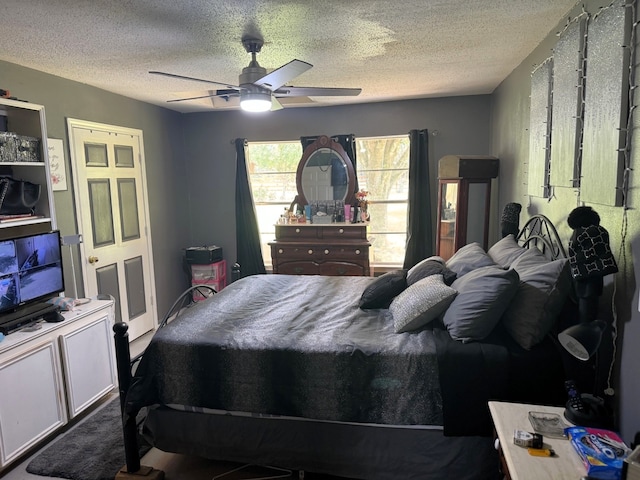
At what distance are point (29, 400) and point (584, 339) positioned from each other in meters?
2.84

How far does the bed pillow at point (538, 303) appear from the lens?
1.96 meters

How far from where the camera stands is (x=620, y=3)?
1.67 m

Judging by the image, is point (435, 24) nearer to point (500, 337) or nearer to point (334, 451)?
point (500, 337)

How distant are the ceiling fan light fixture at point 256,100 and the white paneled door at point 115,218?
1.84 metres

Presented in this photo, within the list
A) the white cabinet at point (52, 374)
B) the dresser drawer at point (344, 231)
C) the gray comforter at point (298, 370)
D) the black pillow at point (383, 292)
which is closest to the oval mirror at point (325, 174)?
the dresser drawer at point (344, 231)

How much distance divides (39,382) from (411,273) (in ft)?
7.76

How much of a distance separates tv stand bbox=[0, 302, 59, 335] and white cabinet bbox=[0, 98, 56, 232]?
1.76 ft

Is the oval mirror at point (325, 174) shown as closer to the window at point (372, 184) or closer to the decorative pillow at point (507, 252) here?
the window at point (372, 184)

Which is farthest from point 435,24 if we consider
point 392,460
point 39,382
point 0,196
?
point 39,382

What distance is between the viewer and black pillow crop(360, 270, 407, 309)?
2.72 metres

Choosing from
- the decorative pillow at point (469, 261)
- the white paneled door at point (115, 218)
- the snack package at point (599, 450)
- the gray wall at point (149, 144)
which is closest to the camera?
the snack package at point (599, 450)

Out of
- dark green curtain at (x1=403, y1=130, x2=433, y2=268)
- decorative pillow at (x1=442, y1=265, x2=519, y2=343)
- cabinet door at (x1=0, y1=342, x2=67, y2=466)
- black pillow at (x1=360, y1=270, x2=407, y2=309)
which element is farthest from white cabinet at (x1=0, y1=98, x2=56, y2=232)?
dark green curtain at (x1=403, y1=130, x2=433, y2=268)

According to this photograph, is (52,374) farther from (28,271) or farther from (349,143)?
(349,143)

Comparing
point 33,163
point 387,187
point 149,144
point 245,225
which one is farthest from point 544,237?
point 149,144
